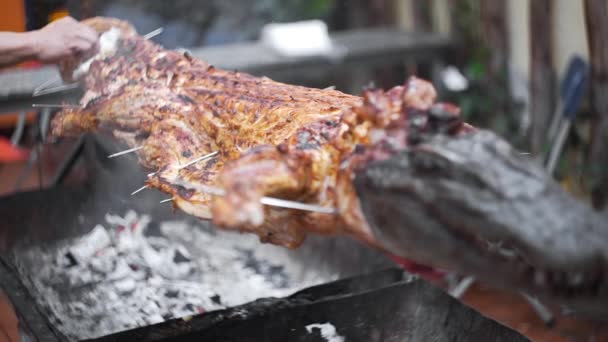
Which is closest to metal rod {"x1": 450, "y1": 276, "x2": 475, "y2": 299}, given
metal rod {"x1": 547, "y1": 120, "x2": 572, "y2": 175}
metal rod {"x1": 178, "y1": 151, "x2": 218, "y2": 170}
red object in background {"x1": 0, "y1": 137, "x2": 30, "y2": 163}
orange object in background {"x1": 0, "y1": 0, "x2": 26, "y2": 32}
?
metal rod {"x1": 547, "y1": 120, "x2": 572, "y2": 175}

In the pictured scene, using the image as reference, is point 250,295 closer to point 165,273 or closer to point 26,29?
point 165,273

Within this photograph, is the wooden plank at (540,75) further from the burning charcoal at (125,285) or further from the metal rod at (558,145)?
the burning charcoal at (125,285)

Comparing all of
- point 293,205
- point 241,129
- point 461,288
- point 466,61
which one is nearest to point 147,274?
point 241,129

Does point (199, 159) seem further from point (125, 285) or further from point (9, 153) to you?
point (9, 153)

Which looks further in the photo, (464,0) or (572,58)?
(464,0)

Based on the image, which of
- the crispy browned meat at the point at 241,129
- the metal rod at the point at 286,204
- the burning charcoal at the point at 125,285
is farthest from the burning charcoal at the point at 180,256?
the metal rod at the point at 286,204

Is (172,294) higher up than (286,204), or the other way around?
(286,204)

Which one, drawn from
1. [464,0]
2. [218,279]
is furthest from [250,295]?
[464,0]
